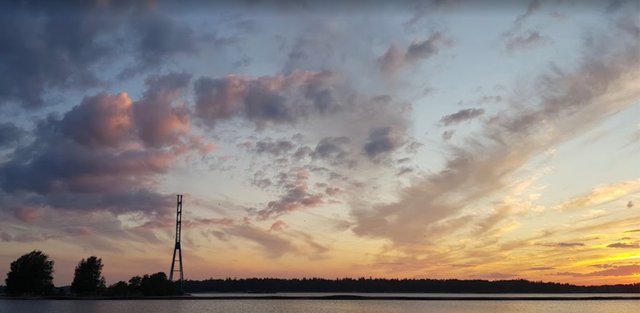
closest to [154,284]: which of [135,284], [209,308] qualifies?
[135,284]

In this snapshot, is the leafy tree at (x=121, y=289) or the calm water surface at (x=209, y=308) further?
the leafy tree at (x=121, y=289)

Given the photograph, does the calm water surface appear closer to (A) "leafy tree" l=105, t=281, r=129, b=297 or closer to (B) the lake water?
(B) the lake water

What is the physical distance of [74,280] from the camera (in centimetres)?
15575

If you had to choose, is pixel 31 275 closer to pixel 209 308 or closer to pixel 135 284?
pixel 135 284

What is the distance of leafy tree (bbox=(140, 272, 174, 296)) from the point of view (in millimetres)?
147250

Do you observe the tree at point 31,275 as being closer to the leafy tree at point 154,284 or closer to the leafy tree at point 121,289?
the leafy tree at point 121,289

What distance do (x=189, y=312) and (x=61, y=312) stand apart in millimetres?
20748

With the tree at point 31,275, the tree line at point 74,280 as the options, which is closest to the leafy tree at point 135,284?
the tree line at point 74,280

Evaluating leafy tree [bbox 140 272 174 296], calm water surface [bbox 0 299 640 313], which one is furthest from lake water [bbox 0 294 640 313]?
leafy tree [bbox 140 272 174 296]

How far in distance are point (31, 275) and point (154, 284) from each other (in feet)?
120

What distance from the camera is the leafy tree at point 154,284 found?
483 feet

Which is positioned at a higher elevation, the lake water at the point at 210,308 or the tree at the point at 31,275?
the tree at the point at 31,275

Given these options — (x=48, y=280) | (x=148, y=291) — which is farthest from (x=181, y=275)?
(x=48, y=280)

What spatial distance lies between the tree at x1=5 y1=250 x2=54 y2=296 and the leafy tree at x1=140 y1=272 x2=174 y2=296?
102 feet
